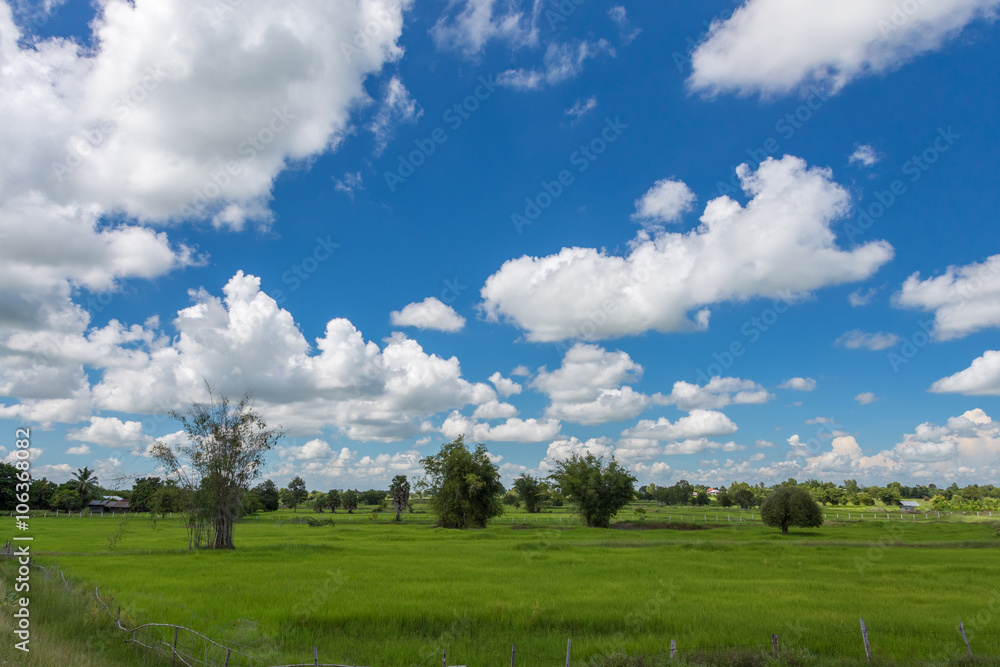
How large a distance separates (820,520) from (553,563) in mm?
35261

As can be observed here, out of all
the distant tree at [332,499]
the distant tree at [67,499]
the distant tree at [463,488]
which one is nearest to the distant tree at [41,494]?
the distant tree at [67,499]

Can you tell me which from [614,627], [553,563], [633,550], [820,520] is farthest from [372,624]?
[820,520]

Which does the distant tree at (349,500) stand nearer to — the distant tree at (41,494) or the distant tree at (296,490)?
the distant tree at (296,490)

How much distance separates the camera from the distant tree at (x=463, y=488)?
65.0m

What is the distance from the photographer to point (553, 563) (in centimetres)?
2902

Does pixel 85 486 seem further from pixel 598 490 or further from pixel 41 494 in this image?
pixel 598 490

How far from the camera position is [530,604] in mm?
17891

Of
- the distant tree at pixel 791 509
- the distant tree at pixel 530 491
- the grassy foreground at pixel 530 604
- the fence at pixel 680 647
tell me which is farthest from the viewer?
the distant tree at pixel 530 491

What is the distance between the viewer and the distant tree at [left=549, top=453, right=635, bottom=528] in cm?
6309

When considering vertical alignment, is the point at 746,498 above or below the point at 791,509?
below

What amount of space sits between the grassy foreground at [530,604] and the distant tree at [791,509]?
1900 cm

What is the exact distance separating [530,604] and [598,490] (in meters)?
47.6

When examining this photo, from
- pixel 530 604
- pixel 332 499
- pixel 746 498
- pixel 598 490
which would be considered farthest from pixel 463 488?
pixel 746 498

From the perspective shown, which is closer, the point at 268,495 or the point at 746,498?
the point at 268,495
